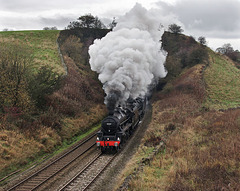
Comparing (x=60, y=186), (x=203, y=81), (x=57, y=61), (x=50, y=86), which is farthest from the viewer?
(x=203, y=81)

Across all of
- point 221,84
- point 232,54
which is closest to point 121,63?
point 221,84

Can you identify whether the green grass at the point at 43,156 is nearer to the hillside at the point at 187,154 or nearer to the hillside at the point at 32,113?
the hillside at the point at 32,113

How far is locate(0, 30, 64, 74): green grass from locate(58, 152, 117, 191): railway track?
61.7ft

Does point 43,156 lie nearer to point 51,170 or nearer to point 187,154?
point 51,170

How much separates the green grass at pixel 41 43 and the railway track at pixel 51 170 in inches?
654

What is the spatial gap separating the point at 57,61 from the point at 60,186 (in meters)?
26.3

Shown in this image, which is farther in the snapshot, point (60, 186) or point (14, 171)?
point (14, 171)

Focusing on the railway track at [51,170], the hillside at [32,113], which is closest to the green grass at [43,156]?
the hillside at [32,113]

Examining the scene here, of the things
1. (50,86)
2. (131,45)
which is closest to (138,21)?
(131,45)

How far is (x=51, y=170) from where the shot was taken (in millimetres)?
11312

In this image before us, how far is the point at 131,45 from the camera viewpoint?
16734 mm

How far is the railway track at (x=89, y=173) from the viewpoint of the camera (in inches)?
370

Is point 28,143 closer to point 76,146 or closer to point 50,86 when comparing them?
point 76,146

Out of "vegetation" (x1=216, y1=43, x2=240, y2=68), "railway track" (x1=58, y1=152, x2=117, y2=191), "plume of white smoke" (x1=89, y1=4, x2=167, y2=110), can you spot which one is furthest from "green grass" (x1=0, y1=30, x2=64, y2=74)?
"vegetation" (x1=216, y1=43, x2=240, y2=68)
